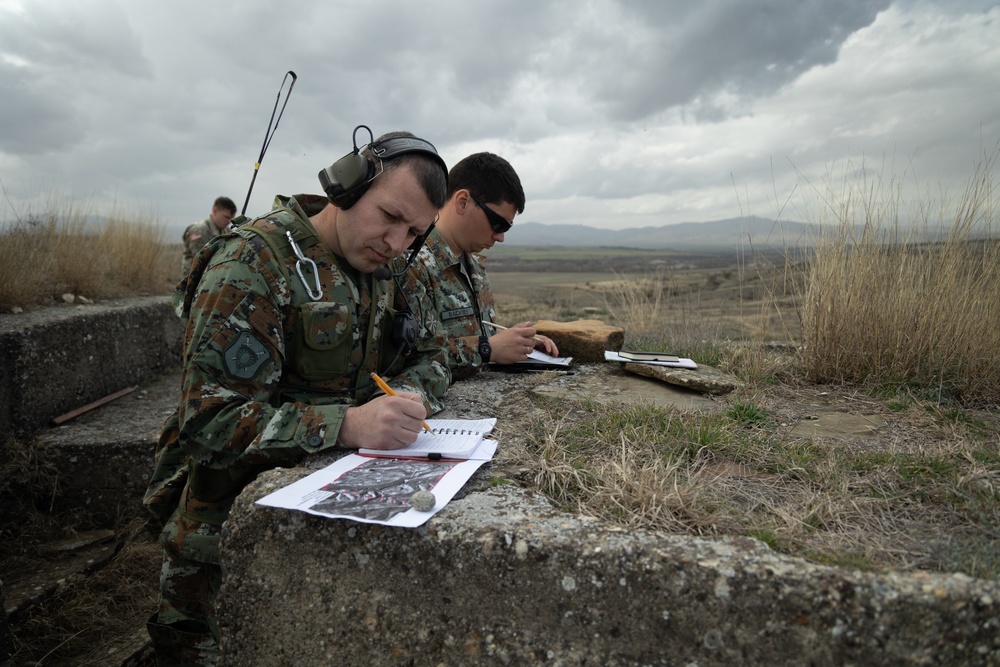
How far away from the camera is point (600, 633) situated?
4.45 ft

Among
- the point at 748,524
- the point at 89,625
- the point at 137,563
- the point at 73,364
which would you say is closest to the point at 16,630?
the point at 89,625

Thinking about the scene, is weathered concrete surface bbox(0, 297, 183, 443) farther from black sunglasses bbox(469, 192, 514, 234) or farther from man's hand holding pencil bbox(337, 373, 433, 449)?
man's hand holding pencil bbox(337, 373, 433, 449)

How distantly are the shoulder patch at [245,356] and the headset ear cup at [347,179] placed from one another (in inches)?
22.3

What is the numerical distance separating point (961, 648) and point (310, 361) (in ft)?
6.07

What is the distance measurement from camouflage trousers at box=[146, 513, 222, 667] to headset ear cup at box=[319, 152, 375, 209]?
1147mm

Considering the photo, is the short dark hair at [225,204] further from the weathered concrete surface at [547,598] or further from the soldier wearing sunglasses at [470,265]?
the weathered concrete surface at [547,598]

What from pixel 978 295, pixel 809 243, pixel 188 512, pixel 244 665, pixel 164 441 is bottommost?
pixel 244 665

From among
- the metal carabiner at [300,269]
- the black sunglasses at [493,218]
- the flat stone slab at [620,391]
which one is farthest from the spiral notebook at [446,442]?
the black sunglasses at [493,218]

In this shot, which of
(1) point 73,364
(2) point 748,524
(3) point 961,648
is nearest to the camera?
(3) point 961,648

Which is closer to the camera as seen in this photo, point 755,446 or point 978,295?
point 755,446

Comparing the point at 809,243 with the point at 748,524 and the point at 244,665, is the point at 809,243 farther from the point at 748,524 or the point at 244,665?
the point at 244,665

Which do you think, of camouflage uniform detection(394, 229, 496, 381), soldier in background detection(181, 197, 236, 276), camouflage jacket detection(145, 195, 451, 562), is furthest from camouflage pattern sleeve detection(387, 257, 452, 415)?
soldier in background detection(181, 197, 236, 276)

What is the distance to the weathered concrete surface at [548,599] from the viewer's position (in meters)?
1.23

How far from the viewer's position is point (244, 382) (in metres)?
1.82
